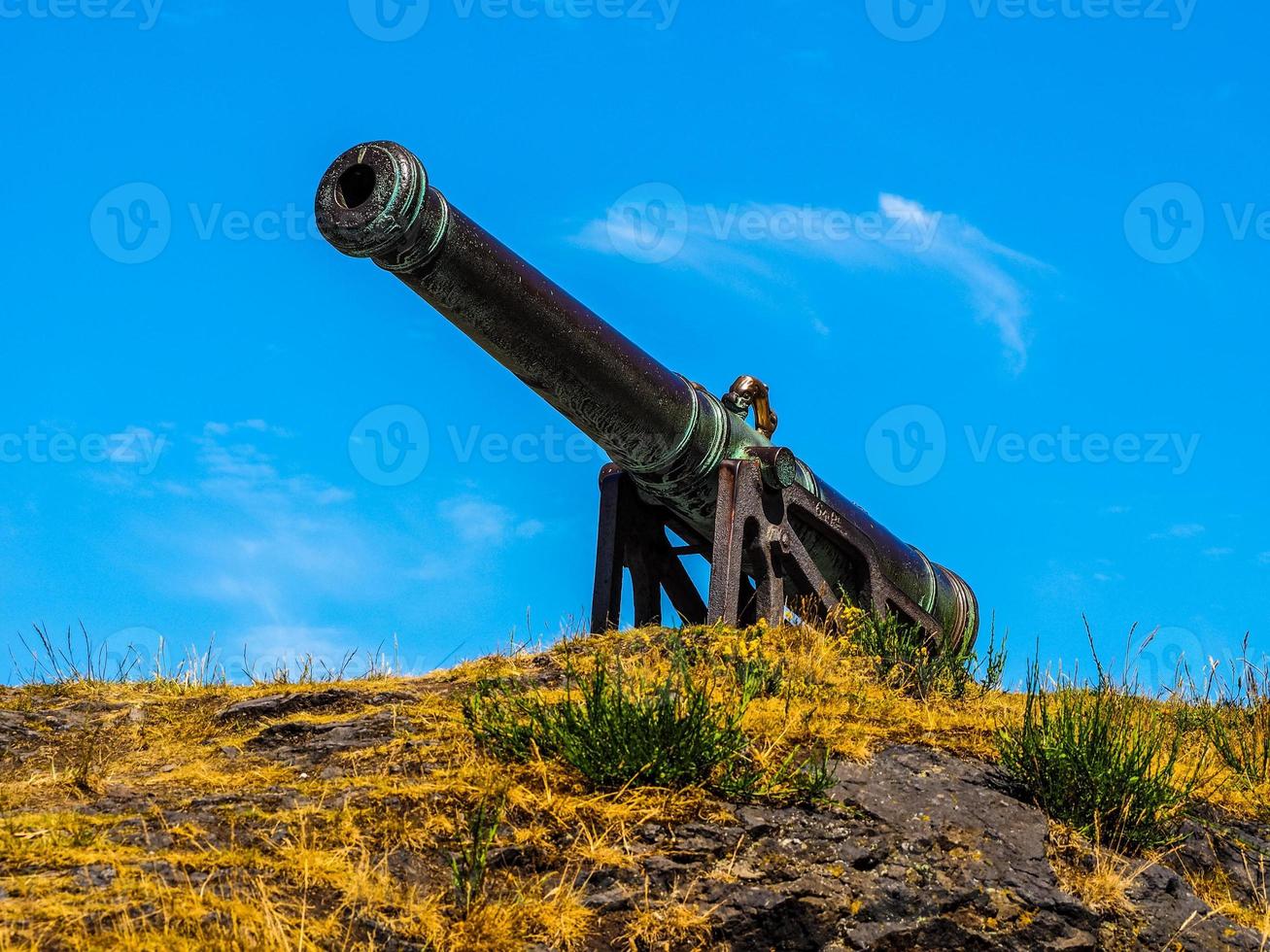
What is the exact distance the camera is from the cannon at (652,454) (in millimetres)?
7961

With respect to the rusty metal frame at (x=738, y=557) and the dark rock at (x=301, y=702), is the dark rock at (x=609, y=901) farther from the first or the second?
the rusty metal frame at (x=738, y=557)

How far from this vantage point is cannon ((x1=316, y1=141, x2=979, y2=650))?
26.1ft

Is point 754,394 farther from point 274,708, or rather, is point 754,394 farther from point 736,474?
point 274,708

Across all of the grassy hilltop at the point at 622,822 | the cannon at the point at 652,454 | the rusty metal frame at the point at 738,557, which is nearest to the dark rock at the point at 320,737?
the grassy hilltop at the point at 622,822

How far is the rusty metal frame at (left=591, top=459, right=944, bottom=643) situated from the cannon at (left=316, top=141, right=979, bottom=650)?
0.01 meters

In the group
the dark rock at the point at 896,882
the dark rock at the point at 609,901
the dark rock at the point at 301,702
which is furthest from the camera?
the dark rock at the point at 301,702

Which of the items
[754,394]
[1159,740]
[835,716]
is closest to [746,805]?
[835,716]

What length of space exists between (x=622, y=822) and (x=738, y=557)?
12.9ft

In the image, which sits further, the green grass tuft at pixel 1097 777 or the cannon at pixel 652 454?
the cannon at pixel 652 454

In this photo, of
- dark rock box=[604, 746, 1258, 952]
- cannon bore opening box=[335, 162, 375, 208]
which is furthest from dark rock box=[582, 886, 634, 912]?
cannon bore opening box=[335, 162, 375, 208]

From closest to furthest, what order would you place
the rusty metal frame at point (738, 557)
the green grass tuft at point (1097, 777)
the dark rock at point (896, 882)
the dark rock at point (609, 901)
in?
the dark rock at point (609, 901) → the dark rock at point (896, 882) → the green grass tuft at point (1097, 777) → the rusty metal frame at point (738, 557)

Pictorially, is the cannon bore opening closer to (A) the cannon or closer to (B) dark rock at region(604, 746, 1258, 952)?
(A) the cannon

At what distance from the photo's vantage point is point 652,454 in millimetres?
9797

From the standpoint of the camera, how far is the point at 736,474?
10.1 meters
